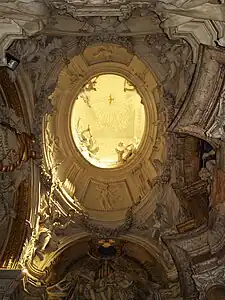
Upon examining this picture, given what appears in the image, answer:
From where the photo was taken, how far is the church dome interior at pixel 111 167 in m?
12.2

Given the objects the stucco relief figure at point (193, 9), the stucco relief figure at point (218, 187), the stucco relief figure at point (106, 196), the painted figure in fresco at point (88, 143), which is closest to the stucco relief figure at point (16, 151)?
the stucco relief figure at point (106, 196)

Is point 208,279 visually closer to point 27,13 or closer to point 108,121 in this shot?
point 27,13

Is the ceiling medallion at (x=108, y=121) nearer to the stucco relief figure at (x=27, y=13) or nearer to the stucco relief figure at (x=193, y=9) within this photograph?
the stucco relief figure at (x=27, y=13)

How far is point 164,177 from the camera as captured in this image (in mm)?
14344

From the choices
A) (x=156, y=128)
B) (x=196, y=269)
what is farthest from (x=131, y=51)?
(x=196, y=269)

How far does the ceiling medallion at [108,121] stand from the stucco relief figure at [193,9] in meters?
5.75

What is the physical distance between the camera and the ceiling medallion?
16.3m

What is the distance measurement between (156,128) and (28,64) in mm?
3567

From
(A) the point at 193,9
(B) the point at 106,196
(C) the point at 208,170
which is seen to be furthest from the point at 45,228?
(A) the point at 193,9

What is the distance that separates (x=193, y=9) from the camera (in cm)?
951

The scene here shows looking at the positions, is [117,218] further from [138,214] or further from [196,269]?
[196,269]

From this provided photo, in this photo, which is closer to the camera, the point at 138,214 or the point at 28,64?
the point at 28,64

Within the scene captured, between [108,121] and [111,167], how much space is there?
8.60 ft

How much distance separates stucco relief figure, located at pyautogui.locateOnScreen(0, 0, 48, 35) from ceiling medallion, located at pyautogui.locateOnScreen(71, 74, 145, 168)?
4.99 metres
